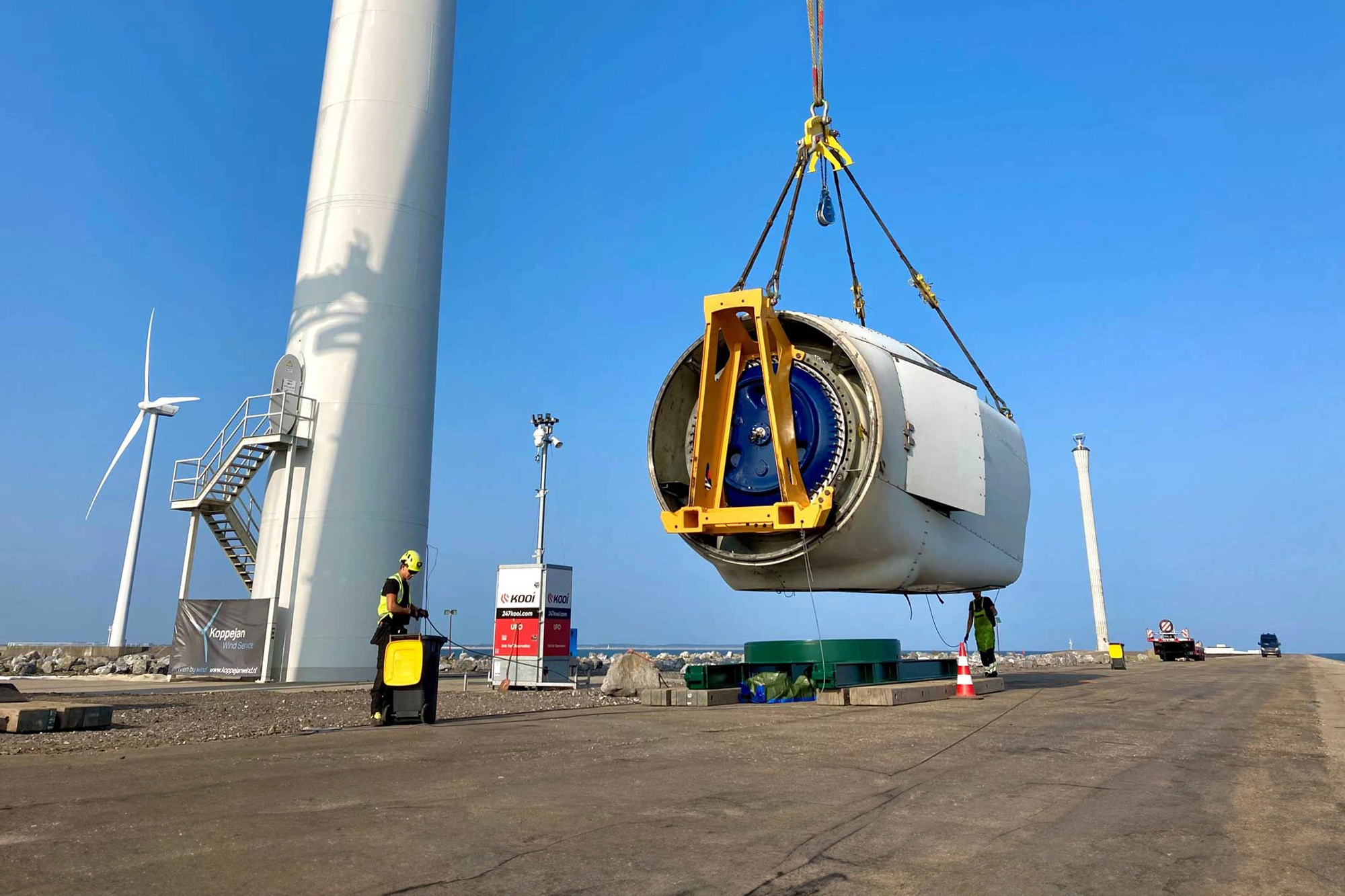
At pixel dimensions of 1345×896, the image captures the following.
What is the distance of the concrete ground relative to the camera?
326cm

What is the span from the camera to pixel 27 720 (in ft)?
26.5

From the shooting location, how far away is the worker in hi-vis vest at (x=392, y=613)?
29.3 feet

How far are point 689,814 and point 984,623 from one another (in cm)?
1190

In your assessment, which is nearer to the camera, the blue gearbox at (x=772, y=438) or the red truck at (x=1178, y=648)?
the blue gearbox at (x=772, y=438)

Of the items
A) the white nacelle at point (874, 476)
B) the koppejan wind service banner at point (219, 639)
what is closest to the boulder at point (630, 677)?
the white nacelle at point (874, 476)

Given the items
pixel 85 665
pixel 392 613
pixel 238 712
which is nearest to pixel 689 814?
pixel 392 613

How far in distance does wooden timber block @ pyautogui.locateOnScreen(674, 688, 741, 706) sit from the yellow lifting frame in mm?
2228

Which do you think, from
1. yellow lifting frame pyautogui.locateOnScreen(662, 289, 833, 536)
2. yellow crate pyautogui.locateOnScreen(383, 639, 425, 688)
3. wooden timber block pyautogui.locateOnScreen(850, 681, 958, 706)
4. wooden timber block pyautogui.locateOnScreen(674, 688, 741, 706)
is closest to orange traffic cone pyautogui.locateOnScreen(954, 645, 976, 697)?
wooden timber block pyautogui.locateOnScreen(850, 681, 958, 706)

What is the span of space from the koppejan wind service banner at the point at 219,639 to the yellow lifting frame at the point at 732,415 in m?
12.0

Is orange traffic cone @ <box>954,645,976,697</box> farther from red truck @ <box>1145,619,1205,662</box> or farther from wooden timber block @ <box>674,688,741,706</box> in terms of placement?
red truck @ <box>1145,619,1205,662</box>

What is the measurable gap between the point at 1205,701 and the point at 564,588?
1137cm

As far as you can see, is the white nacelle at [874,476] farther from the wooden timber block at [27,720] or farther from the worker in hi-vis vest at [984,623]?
the wooden timber block at [27,720]

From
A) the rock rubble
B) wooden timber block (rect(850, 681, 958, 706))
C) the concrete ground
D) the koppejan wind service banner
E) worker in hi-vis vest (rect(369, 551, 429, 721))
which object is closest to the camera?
the concrete ground

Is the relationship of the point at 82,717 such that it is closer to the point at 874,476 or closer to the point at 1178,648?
the point at 874,476
